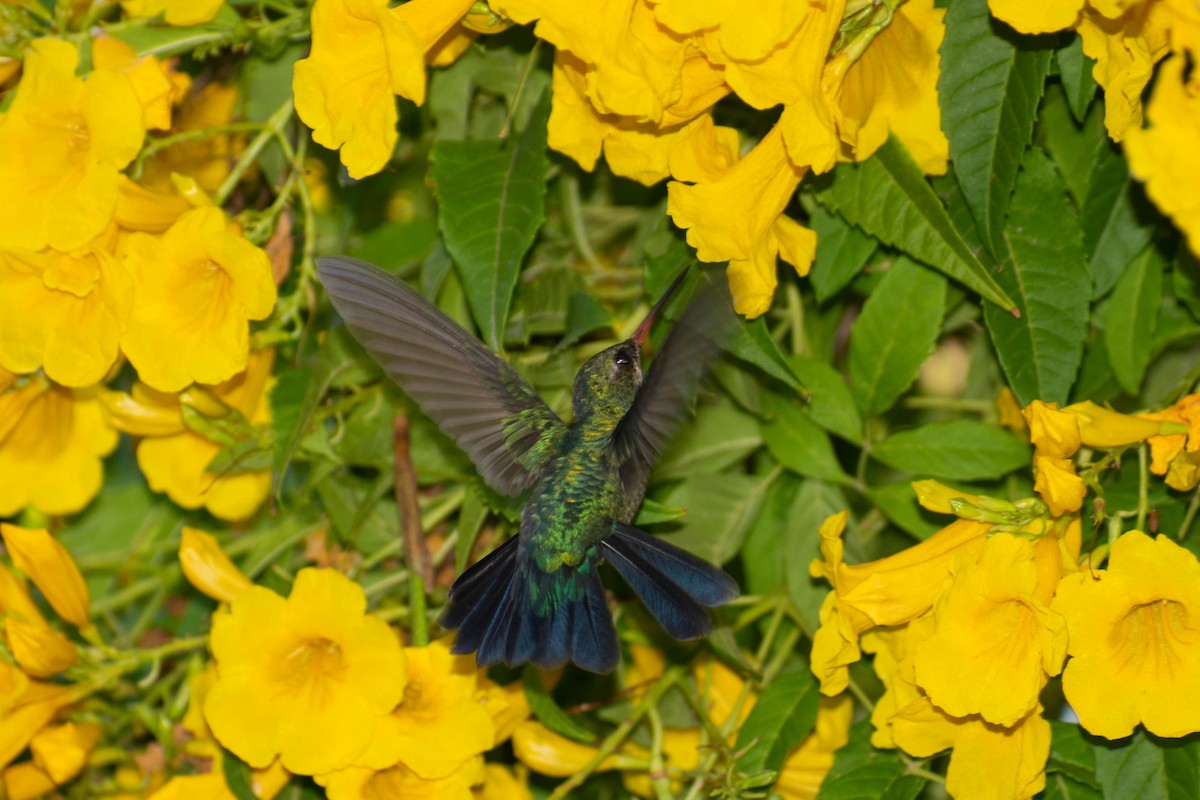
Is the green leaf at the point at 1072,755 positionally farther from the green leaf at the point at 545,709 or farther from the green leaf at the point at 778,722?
the green leaf at the point at 545,709

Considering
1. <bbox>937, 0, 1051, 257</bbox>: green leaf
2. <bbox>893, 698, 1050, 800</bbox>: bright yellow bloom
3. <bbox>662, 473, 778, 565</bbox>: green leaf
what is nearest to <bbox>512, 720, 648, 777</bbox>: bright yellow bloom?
<bbox>662, 473, 778, 565</bbox>: green leaf

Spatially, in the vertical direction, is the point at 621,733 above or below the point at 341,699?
below

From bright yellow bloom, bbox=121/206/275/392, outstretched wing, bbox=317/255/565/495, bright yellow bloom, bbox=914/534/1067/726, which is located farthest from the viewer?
bright yellow bloom, bbox=121/206/275/392

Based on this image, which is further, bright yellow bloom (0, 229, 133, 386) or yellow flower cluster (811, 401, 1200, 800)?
bright yellow bloom (0, 229, 133, 386)

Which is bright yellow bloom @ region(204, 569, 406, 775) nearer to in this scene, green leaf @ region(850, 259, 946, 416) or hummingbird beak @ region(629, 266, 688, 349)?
hummingbird beak @ region(629, 266, 688, 349)

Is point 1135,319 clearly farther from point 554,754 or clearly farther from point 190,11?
point 190,11

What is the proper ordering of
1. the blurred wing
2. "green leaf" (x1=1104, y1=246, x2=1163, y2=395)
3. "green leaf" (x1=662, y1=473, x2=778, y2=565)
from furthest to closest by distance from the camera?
"green leaf" (x1=662, y1=473, x2=778, y2=565)
"green leaf" (x1=1104, y1=246, x2=1163, y2=395)
the blurred wing

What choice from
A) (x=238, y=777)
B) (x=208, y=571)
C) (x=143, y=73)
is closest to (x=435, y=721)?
(x=238, y=777)
